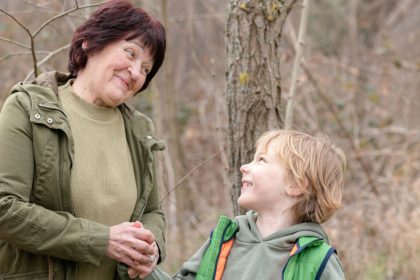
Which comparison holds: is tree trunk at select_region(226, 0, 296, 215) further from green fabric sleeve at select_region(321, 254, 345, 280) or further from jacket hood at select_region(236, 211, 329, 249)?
green fabric sleeve at select_region(321, 254, 345, 280)

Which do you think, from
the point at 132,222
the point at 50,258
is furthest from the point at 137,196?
the point at 50,258

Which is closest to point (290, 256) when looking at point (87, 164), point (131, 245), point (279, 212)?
point (279, 212)

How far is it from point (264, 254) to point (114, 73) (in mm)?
923

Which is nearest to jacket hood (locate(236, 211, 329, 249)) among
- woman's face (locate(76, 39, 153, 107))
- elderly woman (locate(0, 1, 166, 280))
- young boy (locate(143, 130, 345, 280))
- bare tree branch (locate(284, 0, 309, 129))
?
young boy (locate(143, 130, 345, 280))

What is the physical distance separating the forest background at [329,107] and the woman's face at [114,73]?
995mm

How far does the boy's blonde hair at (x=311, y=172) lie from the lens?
9.11ft

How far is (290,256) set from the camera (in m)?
2.67

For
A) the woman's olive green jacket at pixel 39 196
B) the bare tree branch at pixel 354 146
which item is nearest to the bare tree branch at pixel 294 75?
the woman's olive green jacket at pixel 39 196

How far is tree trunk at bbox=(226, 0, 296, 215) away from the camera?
366 cm

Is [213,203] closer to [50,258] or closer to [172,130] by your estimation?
[172,130]

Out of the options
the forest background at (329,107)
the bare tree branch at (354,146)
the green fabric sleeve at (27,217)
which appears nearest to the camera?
the green fabric sleeve at (27,217)

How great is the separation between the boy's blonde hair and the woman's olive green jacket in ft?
2.49

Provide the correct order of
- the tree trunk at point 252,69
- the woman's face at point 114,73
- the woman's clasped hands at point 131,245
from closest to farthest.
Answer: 1. the woman's clasped hands at point 131,245
2. the woman's face at point 114,73
3. the tree trunk at point 252,69

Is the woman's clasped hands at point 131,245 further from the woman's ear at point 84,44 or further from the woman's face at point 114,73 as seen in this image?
the woman's ear at point 84,44
